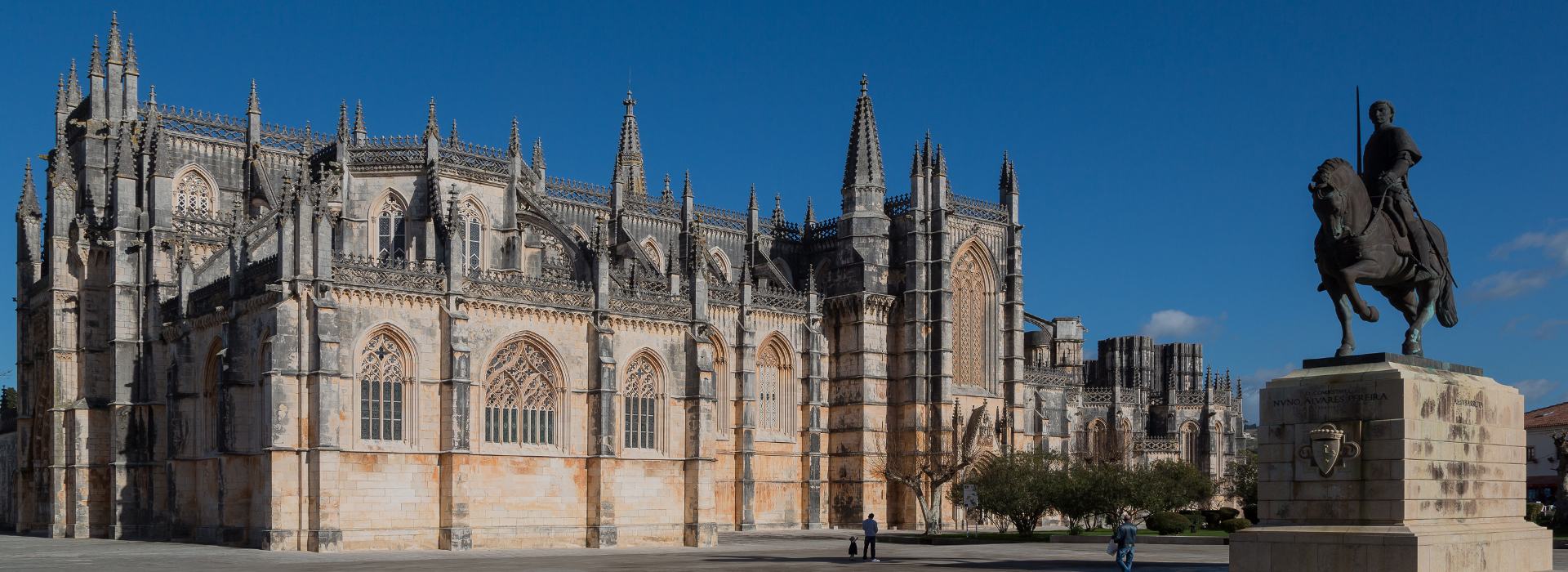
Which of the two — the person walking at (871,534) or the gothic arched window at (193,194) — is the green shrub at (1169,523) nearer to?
the person walking at (871,534)

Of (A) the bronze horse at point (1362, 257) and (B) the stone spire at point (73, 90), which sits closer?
(A) the bronze horse at point (1362, 257)

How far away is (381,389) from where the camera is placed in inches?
1560

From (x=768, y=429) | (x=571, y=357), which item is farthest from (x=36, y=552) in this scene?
(x=768, y=429)

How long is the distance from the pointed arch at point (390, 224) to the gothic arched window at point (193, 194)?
7430 mm

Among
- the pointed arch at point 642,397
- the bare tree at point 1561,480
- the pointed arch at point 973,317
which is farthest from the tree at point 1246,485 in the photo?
the pointed arch at point 642,397

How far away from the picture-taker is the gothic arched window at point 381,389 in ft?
129

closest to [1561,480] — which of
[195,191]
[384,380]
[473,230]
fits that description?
[473,230]

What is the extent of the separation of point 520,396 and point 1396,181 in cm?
2829

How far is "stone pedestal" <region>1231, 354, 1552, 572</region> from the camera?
18.8 m

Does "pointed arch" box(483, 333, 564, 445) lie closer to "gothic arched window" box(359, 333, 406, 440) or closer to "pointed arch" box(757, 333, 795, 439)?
"gothic arched window" box(359, 333, 406, 440)

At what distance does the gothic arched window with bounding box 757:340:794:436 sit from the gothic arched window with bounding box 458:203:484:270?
15181mm

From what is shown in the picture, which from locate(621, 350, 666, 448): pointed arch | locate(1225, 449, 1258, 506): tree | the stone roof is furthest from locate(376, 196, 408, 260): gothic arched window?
the stone roof

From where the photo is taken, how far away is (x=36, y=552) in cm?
3759

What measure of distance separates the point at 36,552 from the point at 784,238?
122ft
